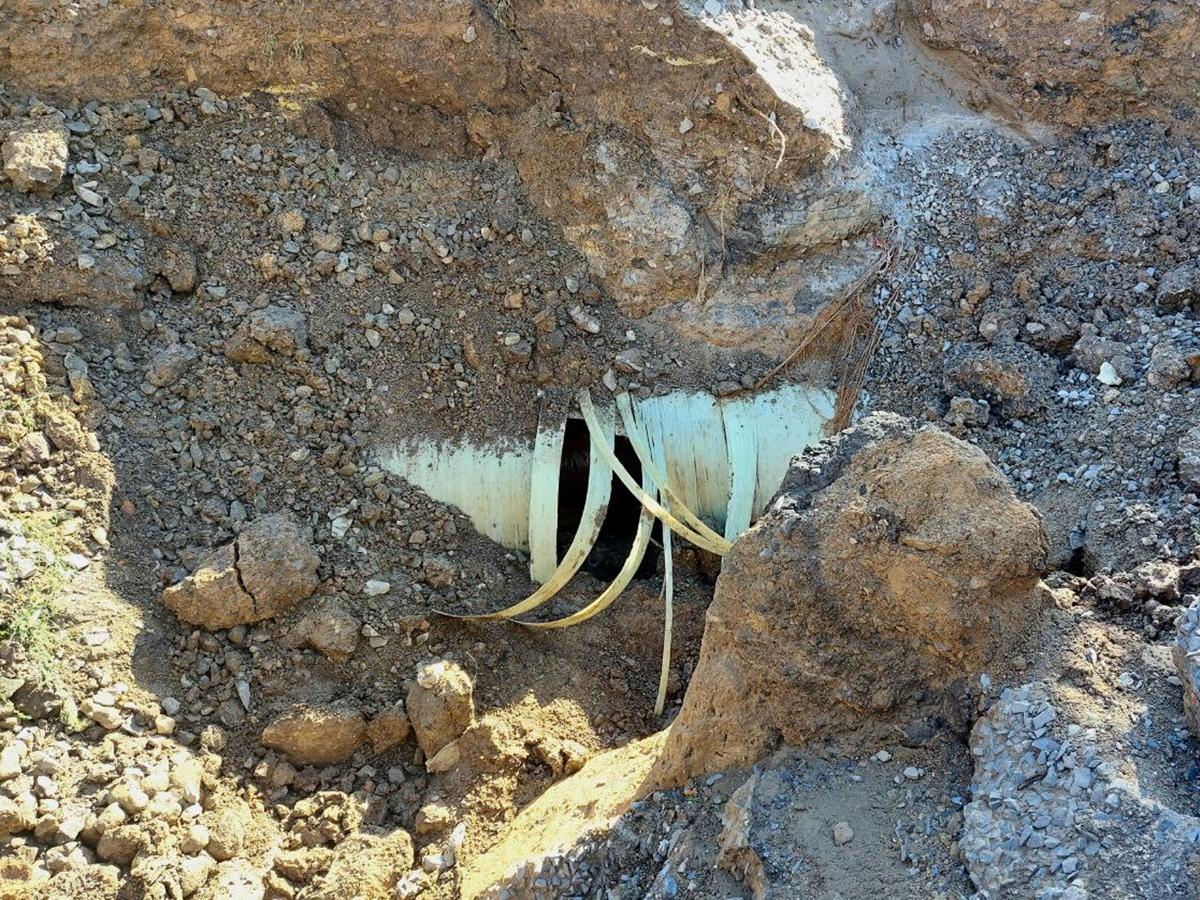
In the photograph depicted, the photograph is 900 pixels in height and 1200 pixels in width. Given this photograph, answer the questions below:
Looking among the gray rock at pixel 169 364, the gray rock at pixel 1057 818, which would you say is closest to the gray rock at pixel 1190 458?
the gray rock at pixel 1057 818

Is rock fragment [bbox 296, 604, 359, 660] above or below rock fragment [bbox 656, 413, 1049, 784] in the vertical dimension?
below

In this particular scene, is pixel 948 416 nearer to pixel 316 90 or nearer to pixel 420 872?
pixel 420 872

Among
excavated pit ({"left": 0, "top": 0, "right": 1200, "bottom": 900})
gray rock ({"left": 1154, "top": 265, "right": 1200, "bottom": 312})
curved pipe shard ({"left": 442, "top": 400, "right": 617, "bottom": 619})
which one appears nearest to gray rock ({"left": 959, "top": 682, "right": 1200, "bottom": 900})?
excavated pit ({"left": 0, "top": 0, "right": 1200, "bottom": 900})

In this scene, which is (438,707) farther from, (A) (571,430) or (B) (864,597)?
(B) (864,597)

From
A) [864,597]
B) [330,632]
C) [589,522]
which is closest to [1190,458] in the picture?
[864,597]

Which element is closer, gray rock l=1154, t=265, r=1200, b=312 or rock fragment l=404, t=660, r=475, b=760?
rock fragment l=404, t=660, r=475, b=760

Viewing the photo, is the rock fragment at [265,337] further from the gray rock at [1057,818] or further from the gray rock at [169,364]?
the gray rock at [1057,818]

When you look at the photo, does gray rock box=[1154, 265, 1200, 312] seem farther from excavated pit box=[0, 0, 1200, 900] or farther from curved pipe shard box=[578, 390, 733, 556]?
curved pipe shard box=[578, 390, 733, 556]

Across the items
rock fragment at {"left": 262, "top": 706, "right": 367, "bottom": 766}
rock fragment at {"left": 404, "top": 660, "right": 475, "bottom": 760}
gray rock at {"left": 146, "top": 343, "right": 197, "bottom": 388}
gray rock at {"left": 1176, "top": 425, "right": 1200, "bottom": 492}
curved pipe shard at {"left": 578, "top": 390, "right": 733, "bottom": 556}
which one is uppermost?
gray rock at {"left": 1176, "top": 425, "right": 1200, "bottom": 492}
